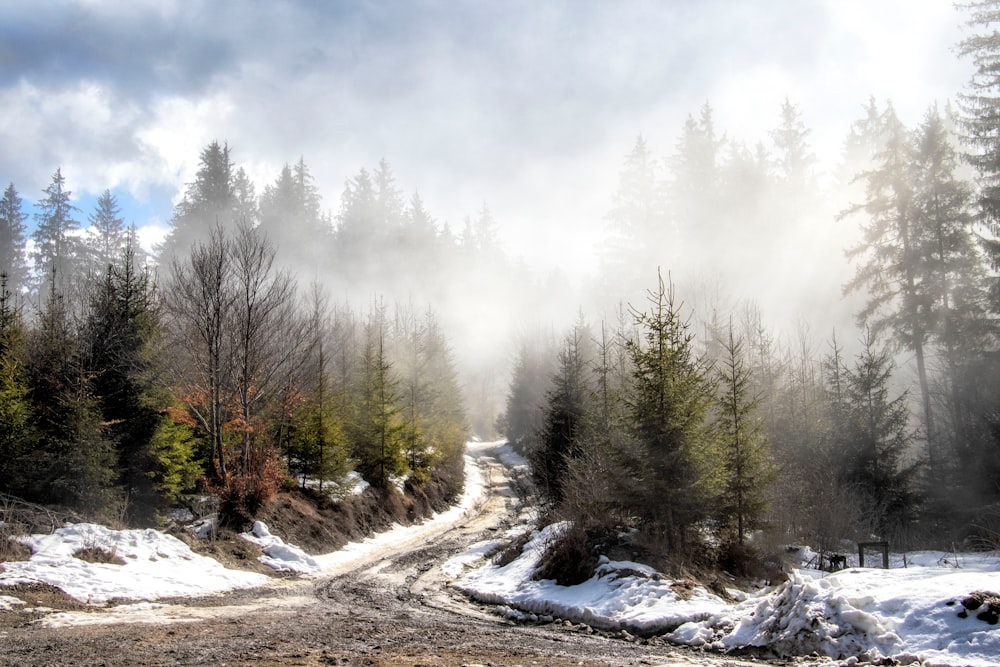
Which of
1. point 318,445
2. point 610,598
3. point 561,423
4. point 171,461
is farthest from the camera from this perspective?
point 561,423

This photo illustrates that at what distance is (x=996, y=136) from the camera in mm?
25594

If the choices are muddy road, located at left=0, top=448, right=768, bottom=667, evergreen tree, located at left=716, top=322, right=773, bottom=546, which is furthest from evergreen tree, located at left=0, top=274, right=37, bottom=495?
evergreen tree, located at left=716, top=322, right=773, bottom=546

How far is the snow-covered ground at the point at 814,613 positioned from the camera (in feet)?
27.3

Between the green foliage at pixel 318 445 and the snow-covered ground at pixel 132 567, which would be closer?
the snow-covered ground at pixel 132 567

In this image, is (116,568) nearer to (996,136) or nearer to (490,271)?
(996,136)

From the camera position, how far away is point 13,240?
69.8 metres

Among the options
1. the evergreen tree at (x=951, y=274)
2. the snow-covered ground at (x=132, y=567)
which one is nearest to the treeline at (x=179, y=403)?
the snow-covered ground at (x=132, y=567)

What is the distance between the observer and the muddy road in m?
8.14

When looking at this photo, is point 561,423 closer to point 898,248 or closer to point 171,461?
point 171,461

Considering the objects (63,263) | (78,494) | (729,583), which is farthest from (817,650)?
(63,263)

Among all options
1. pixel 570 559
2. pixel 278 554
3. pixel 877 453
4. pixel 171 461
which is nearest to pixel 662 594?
pixel 570 559

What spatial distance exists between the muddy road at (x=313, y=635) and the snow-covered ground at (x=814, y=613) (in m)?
0.80

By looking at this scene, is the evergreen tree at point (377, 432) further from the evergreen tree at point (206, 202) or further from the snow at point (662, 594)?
the evergreen tree at point (206, 202)

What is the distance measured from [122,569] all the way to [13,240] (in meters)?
72.9
